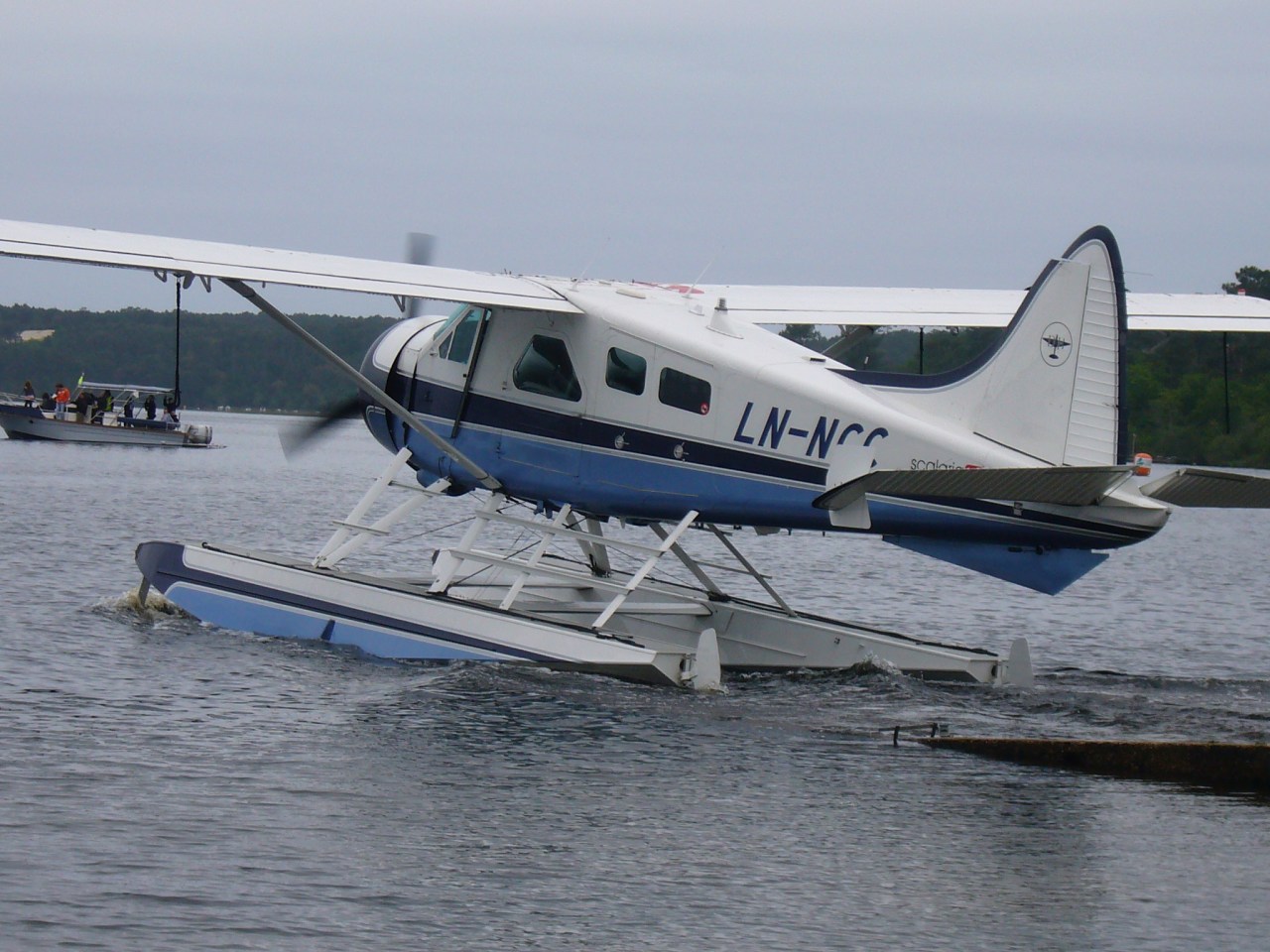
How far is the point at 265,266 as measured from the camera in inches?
472

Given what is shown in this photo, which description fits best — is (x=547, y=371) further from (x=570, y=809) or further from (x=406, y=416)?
(x=570, y=809)

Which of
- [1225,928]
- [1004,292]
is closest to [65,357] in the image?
[1004,292]

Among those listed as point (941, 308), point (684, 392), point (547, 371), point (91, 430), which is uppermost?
point (941, 308)

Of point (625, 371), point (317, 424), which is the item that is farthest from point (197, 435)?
point (625, 371)

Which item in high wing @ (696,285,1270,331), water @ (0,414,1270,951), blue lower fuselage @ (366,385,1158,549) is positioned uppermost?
high wing @ (696,285,1270,331)

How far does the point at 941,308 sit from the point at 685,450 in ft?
11.8

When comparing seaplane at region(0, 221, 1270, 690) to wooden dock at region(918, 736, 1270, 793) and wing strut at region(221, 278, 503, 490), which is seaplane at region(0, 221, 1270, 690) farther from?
wooden dock at region(918, 736, 1270, 793)

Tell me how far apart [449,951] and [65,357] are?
116 m

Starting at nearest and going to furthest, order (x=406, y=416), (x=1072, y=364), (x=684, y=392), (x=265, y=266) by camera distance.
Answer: (x=1072, y=364) < (x=684, y=392) < (x=265, y=266) < (x=406, y=416)

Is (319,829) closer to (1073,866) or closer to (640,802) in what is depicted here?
(640,802)

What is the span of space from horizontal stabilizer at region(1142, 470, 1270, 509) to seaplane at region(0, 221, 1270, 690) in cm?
2

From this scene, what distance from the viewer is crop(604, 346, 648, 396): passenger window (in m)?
12.1

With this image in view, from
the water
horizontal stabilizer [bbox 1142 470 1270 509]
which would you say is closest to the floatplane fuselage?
horizontal stabilizer [bbox 1142 470 1270 509]

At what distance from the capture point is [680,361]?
1180cm
